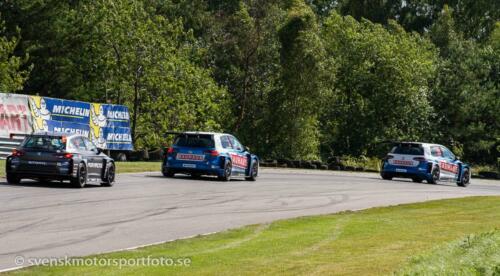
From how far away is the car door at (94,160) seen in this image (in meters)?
24.5

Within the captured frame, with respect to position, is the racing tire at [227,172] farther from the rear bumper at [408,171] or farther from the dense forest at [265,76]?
the dense forest at [265,76]

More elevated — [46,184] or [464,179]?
[464,179]

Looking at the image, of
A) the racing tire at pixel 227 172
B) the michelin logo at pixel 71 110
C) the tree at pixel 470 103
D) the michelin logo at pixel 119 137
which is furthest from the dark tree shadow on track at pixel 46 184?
the tree at pixel 470 103

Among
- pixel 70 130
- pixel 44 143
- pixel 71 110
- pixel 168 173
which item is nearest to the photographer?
pixel 44 143

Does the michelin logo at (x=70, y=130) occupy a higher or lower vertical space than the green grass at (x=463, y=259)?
higher

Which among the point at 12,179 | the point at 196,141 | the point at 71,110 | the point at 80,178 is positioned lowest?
the point at 12,179

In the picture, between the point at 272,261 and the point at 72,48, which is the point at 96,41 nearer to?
the point at 72,48

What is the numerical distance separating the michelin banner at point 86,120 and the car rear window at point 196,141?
7096 millimetres

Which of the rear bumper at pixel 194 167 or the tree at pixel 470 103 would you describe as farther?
the tree at pixel 470 103

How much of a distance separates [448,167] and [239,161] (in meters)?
9.56

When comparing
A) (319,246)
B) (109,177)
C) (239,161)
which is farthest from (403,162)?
(319,246)

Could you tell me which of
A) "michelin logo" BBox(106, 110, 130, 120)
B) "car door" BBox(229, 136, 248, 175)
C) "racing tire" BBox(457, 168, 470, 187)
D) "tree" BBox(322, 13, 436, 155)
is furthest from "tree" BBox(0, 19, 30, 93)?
"racing tire" BBox(457, 168, 470, 187)

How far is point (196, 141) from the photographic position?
30.6 meters

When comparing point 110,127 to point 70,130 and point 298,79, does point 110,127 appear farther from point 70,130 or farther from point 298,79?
point 298,79
